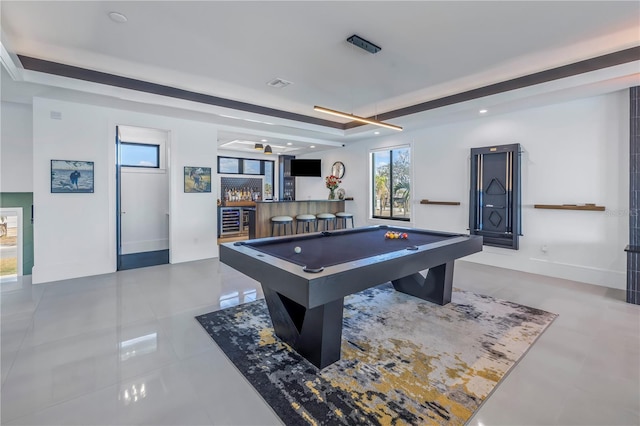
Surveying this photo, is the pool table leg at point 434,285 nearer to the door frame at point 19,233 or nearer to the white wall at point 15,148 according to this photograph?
the door frame at point 19,233

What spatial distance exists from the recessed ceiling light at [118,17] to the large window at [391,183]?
18.8ft

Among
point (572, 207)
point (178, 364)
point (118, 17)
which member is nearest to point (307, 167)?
point (572, 207)

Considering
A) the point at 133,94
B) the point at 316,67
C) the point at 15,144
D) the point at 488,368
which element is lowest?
the point at 488,368

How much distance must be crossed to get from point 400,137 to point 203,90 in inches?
175

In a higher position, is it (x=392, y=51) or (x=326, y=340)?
(x=392, y=51)

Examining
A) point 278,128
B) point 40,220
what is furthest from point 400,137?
point 40,220

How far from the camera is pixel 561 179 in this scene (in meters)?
4.69

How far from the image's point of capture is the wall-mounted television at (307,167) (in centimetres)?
958

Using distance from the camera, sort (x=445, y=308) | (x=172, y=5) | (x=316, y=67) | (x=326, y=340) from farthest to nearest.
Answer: (x=316, y=67) < (x=445, y=308) < (x=172, y=5) < (x=326, y=340)

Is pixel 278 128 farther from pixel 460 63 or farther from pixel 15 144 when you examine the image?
pixel 15 144

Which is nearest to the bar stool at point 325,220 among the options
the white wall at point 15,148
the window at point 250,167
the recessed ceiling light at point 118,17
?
the window at point 250,167

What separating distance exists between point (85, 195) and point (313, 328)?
460 centimetres

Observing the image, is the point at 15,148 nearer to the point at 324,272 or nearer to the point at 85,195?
the point at 85,195

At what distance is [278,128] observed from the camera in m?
6.49
